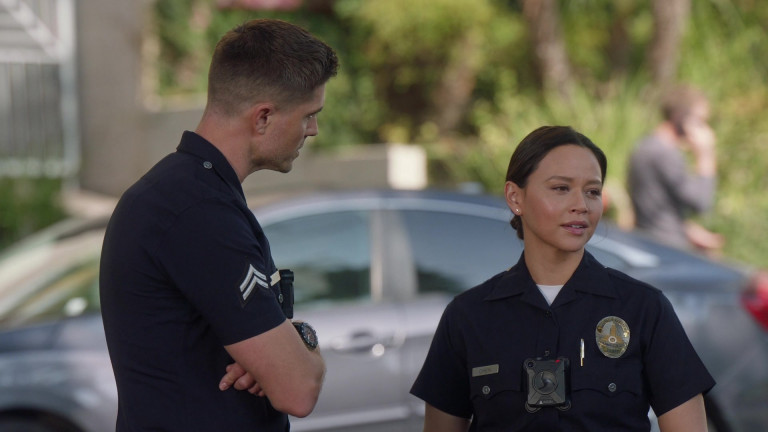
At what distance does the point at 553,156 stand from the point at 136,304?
1041 millimetres

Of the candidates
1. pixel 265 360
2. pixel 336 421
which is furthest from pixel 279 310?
pixel 336 421

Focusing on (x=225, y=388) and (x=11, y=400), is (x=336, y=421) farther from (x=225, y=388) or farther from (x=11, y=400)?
(x=225, y=388)

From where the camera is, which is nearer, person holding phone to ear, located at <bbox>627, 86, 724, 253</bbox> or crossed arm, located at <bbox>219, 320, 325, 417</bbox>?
crossed arm, located at <bbox>219, 320, 325, 417</bbox>

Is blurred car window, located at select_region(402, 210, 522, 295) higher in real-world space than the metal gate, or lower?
lower

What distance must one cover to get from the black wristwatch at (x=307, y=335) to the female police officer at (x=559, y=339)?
0.38 meters

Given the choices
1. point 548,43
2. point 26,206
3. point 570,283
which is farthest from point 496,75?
point 570,283

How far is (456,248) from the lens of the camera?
4.99 m

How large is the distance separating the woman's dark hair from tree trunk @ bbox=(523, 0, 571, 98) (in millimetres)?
8763

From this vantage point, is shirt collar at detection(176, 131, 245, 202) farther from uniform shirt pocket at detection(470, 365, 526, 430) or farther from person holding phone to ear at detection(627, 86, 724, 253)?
person holding phone to ear at detection(627, 86, 724, 253)

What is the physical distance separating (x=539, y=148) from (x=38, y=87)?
8.99 meters

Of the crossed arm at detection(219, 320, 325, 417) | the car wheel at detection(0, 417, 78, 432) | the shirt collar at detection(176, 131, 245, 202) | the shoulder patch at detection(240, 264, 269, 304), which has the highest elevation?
the shirt collar at detection(176, 131, 245, 202)

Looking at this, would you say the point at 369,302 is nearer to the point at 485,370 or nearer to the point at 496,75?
the point at 485,370

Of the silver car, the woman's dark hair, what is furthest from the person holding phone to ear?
the woman's dark hair

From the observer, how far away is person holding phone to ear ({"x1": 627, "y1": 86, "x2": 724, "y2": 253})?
6520 mm
